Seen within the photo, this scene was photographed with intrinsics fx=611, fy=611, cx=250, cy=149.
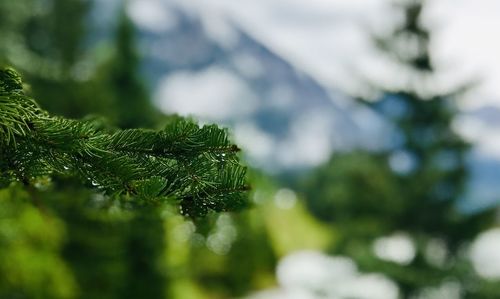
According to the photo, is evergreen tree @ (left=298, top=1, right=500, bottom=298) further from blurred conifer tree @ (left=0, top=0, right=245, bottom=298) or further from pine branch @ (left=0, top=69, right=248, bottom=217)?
pine branch @ (left=0, top=69, right=248, bottom=217)

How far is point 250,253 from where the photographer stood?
68.9ft

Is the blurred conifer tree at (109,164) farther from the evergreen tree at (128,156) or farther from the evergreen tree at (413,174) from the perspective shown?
the evergreen tree at (413,174)

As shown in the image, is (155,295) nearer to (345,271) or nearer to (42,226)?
(345,271)

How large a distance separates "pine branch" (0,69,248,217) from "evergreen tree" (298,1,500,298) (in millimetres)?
11778

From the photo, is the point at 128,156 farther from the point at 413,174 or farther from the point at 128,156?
the point at 413,174

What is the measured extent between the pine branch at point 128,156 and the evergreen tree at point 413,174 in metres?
11.8

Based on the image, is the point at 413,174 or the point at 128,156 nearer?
the point at 128,156

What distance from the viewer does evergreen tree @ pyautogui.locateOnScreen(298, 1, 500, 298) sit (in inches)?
535

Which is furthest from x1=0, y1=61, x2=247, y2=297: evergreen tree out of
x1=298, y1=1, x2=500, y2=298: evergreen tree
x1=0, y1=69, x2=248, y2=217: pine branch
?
x1=298, y1=1, x2=500, y2=298: evergreen tree

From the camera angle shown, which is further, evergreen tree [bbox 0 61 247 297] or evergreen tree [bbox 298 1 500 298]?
evergreen tree [bbox 298 1 500 298]

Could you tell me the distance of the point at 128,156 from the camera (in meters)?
1.77

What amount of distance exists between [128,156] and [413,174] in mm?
12623

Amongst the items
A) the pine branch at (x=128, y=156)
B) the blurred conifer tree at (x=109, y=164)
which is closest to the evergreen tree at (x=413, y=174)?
the blurred conifer tree at (x=109, y=164)

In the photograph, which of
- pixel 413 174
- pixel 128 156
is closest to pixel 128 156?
pixel 128 156
